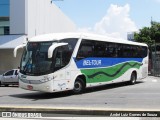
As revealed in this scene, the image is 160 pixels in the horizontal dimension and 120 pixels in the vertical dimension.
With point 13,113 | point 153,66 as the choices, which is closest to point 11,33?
point 153,66

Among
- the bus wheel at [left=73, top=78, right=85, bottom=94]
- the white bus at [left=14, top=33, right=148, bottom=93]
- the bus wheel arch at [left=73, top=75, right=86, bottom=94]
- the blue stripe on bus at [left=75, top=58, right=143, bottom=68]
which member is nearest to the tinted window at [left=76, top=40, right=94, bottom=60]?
the white bus at [left=14, top=33, right=148, bottom=93]

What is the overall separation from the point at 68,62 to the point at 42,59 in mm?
1339

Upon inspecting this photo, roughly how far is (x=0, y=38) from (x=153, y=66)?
1652 cm

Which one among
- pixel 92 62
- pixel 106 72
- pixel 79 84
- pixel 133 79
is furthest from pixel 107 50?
pixel 133 79

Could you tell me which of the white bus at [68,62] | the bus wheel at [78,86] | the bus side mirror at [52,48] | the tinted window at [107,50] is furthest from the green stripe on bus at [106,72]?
the bus side mirror at [52,48]

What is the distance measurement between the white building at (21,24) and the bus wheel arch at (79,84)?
19299 mm

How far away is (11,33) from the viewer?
3909cm

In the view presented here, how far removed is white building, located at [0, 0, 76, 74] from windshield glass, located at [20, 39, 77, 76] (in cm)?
2021

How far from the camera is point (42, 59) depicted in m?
17.8

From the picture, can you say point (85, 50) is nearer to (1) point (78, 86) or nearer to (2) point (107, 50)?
(1) point (78, 86)

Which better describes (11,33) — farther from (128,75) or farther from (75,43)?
(75,43)

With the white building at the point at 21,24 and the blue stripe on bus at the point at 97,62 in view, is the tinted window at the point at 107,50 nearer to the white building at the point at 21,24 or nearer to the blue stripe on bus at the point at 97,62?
the blue stripe on bus at the point at 97,62

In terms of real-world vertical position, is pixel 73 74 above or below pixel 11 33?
below

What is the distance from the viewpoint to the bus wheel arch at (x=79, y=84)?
19.5 m
